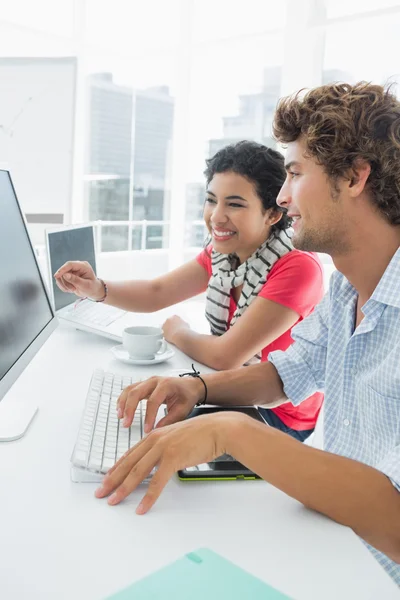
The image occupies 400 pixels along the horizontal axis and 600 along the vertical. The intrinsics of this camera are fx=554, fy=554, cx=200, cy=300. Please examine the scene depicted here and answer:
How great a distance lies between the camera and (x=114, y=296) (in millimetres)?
1862

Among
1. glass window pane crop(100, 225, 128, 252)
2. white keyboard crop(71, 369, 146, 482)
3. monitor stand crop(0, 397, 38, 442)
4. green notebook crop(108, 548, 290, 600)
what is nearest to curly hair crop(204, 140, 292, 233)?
white keyboard crop(71, 369, 146, 482)

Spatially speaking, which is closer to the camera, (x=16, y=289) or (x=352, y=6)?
(x=16, y=289)

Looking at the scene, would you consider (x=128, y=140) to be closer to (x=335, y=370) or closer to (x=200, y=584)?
(x=335, y=370)

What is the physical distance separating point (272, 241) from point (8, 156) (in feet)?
5.49

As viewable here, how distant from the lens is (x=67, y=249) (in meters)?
1.72

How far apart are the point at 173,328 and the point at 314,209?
69cm

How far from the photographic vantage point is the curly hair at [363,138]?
1.03m

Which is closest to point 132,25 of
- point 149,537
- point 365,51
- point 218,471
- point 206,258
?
point 365,51

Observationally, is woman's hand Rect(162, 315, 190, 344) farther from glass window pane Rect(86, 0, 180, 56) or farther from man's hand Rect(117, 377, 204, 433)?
glass window pane Rect(86, 0, 180, 56)

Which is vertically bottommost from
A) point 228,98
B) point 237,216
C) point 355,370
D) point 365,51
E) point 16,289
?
point 355,370

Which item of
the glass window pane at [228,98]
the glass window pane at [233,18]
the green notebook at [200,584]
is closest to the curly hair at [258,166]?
the green notebook at [200,584]

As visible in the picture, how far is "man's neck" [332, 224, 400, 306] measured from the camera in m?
1.04

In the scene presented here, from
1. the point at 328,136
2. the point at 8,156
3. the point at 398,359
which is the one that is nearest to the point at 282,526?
the point at 398,359

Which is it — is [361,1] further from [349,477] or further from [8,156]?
[349,477]
